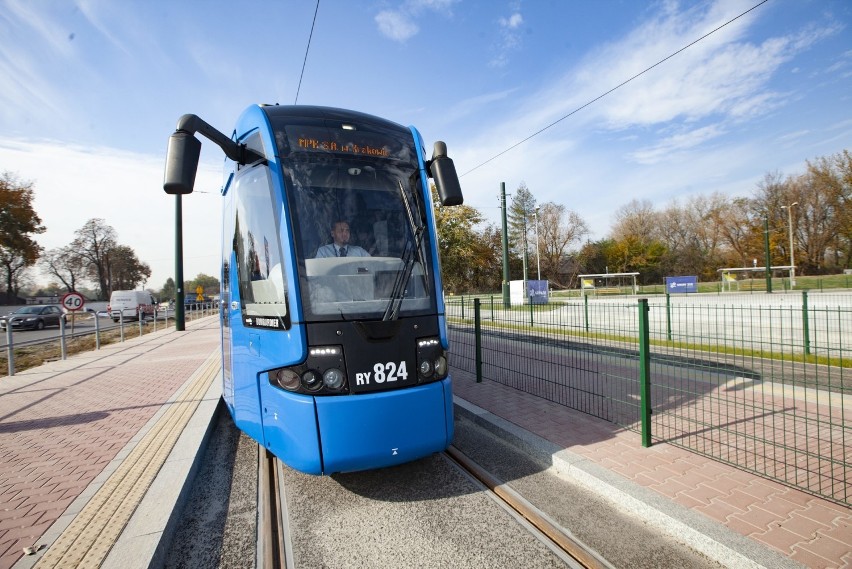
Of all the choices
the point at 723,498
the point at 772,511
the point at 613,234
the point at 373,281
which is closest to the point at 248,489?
the point at 373,281

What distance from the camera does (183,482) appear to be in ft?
12.7

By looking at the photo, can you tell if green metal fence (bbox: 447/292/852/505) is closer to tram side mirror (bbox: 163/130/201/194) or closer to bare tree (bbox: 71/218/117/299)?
tram side mirror (bbox: 163/130/201/194)

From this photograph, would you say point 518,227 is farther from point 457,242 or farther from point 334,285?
point 334,285

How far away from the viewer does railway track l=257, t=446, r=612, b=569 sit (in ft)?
9.63

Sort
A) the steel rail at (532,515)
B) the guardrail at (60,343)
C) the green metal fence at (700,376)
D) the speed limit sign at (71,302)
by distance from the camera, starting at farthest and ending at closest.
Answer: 1. the speed limit sign at (71,302)
2. the guardrail at (60,343)
3. the green metal fence at (700,376)
4. the steel rail at (532,515)

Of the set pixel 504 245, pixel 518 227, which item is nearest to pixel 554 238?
pixel 518 227

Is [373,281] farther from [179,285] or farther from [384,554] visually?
[179,285]

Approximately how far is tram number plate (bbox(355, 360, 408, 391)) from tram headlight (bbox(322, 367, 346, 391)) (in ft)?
0.39

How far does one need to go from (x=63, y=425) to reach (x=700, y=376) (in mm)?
8789

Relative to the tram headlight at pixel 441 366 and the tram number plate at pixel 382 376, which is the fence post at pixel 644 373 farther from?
the tram number plate at pixel 382 376

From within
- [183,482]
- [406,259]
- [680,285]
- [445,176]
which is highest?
[445,176]

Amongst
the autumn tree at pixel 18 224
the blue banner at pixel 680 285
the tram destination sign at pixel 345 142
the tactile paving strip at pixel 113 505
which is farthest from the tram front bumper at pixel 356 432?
the autumn tree at pixel 18 224

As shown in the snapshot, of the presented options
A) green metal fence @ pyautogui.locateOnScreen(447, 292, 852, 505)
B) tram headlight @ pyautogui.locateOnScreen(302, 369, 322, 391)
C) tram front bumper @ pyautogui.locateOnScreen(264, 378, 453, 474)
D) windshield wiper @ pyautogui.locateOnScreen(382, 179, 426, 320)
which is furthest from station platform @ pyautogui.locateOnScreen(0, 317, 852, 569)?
windshield wiper @ pyautogui.locateOnScreen(382, 179, 426, 320)

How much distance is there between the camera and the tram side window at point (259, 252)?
370 cm
